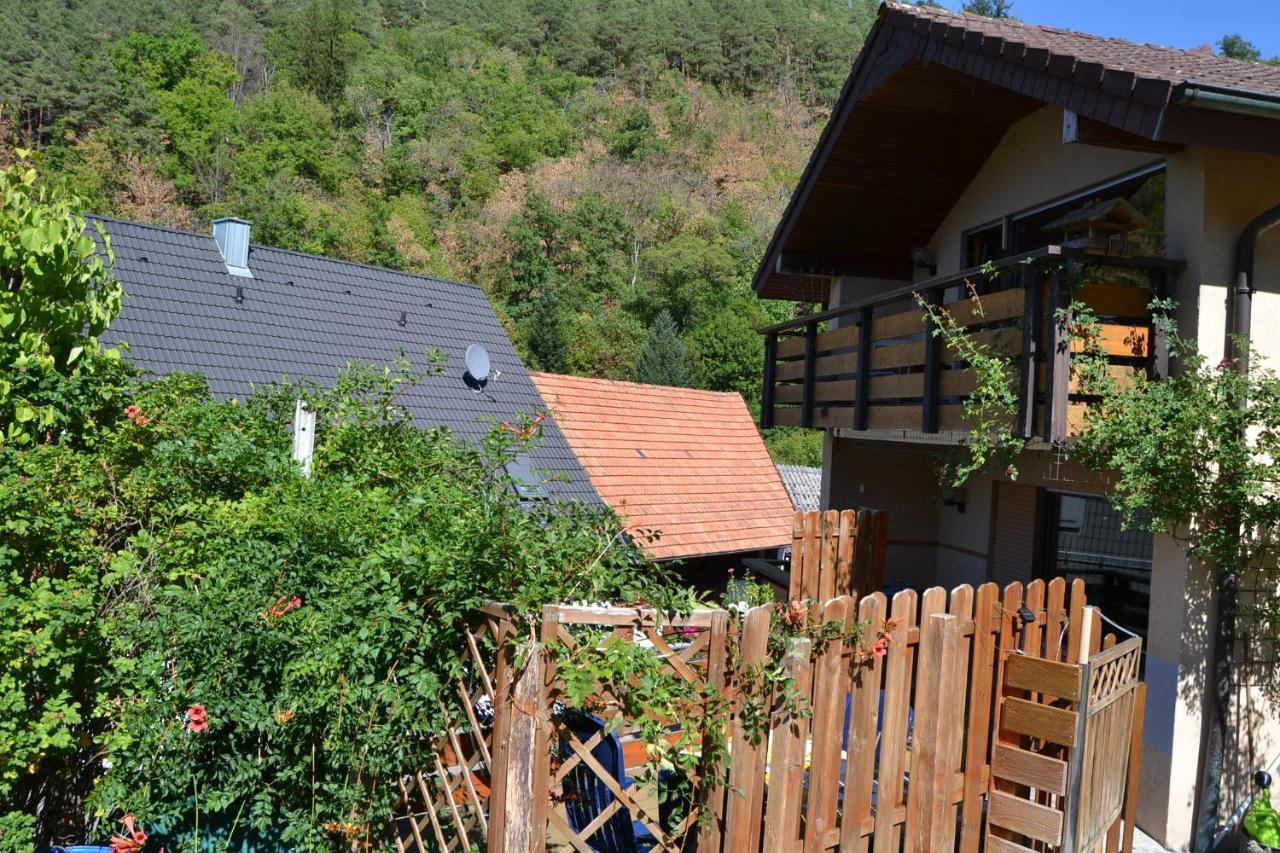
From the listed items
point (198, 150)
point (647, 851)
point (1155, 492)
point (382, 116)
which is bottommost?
point (647, 851)

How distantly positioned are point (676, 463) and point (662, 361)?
15.5 m

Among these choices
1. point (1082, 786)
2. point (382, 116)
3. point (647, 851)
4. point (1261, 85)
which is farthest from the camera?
point (382, 116)

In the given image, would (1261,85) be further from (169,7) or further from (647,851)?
(169,7)

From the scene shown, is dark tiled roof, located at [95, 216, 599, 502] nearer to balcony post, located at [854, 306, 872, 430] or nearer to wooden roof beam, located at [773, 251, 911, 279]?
wooden roof beam, located at [773, 251, 911, 279]

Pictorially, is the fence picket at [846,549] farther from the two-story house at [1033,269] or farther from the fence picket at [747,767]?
the fence picket at [747,767]

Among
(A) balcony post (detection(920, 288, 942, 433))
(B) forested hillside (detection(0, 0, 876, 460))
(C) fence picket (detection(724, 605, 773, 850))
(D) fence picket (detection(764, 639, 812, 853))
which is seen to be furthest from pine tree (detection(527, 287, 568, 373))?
(C) fence picket (detection(724, 605, 773, 850))

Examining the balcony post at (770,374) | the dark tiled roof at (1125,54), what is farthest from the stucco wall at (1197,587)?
the balcony post at (770,374)

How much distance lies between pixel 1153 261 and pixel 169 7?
2495 inches

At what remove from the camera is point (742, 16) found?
68.6m

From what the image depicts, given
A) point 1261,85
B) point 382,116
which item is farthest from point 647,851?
point 382,116

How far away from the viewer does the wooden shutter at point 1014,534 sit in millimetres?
9789

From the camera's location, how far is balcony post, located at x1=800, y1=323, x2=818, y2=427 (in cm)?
1003

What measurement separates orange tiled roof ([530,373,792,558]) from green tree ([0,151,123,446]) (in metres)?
12.3

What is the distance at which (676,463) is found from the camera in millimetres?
19891
